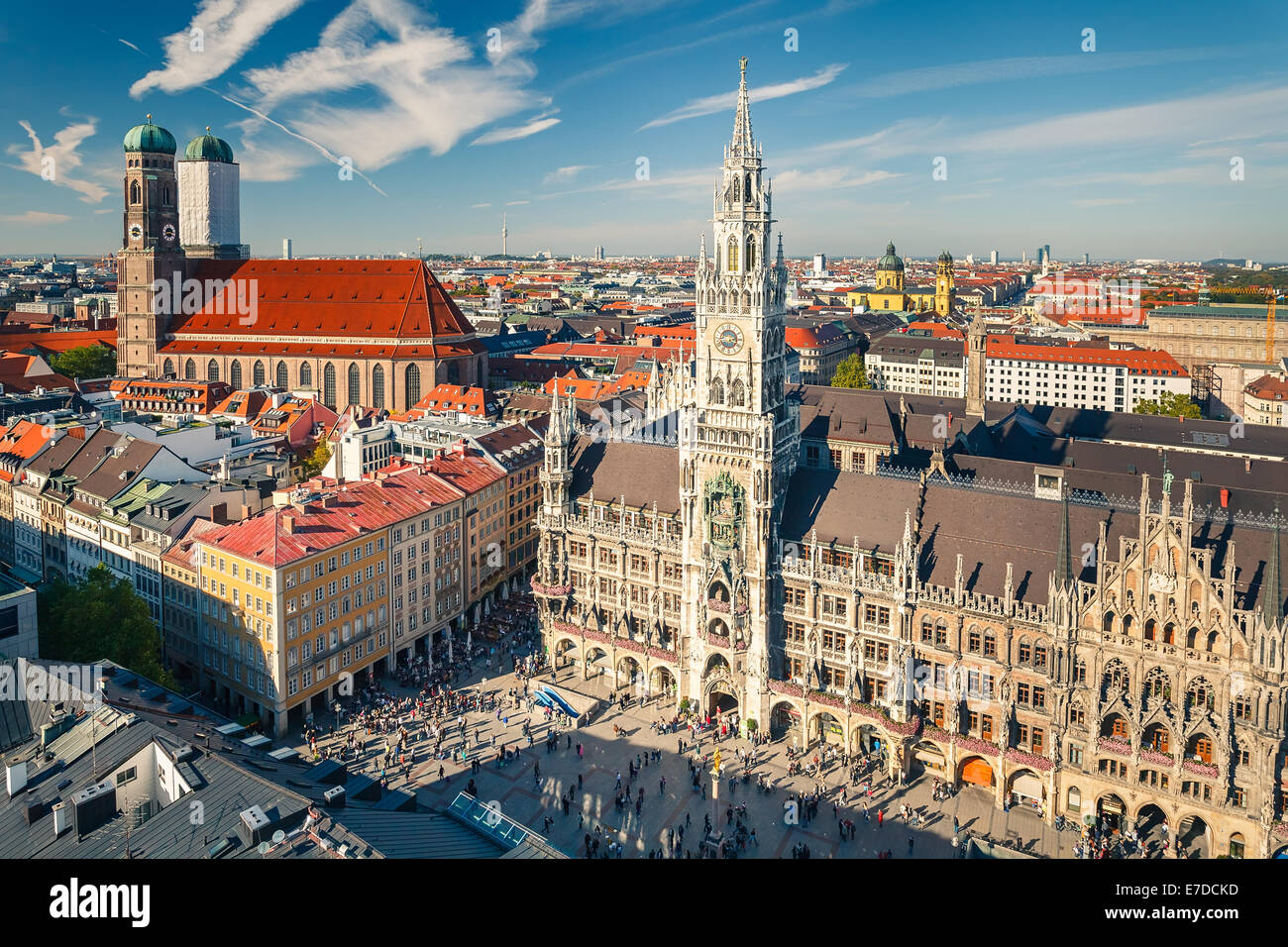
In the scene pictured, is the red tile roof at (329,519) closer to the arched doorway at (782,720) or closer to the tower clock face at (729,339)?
the tower clock face at (729,339)

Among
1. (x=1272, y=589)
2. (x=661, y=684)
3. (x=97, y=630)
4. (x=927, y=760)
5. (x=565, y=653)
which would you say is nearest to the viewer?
(x=1272, y=589)

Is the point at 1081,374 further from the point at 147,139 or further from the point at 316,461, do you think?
the point at 147,139

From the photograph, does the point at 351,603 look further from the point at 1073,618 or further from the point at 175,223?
the point at 175,223

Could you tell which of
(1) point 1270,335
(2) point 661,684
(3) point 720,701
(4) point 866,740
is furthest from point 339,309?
(1) point 1270,335

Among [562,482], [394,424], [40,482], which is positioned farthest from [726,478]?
[40,482]

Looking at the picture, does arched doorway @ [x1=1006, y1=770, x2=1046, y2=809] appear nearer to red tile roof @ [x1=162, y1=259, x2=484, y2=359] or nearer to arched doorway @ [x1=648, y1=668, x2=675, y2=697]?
arched doorway @ [x1=648, y1=668, x2=675, y2=697]
